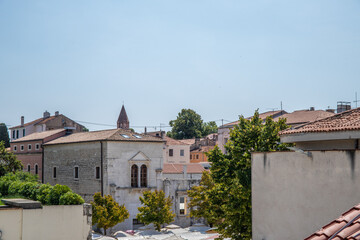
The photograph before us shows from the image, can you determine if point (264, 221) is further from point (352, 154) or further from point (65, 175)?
point (65, 175)

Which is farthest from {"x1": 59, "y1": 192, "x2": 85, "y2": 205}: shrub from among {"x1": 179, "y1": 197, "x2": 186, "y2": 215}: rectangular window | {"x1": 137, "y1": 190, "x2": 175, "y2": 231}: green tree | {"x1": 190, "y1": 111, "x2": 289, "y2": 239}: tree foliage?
{"x1": 179, "y1": 197, "x2": 186, "y2": 215}: rectangular window

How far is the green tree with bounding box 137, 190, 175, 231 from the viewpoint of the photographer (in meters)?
33.8

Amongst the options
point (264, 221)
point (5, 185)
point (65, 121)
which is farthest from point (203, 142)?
point (264, 221)

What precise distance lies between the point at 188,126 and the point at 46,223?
71.7 meters

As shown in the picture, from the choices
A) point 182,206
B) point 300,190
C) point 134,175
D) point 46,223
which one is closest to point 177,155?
point 182,206

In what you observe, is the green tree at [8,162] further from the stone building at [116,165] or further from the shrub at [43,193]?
the shrub at [43,193]

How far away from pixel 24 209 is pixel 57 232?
224 centimetres

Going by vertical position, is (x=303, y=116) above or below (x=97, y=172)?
above

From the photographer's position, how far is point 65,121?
2351 inches

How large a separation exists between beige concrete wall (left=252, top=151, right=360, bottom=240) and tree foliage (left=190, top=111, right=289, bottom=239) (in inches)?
273

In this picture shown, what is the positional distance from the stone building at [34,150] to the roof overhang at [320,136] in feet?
125

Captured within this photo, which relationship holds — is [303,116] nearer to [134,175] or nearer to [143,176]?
[143,176]

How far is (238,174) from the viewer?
63.1 feet

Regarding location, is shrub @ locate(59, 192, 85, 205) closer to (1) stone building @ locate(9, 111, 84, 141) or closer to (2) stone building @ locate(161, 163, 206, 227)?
(2) stone building @ locate(161, 163, 206, 227)
